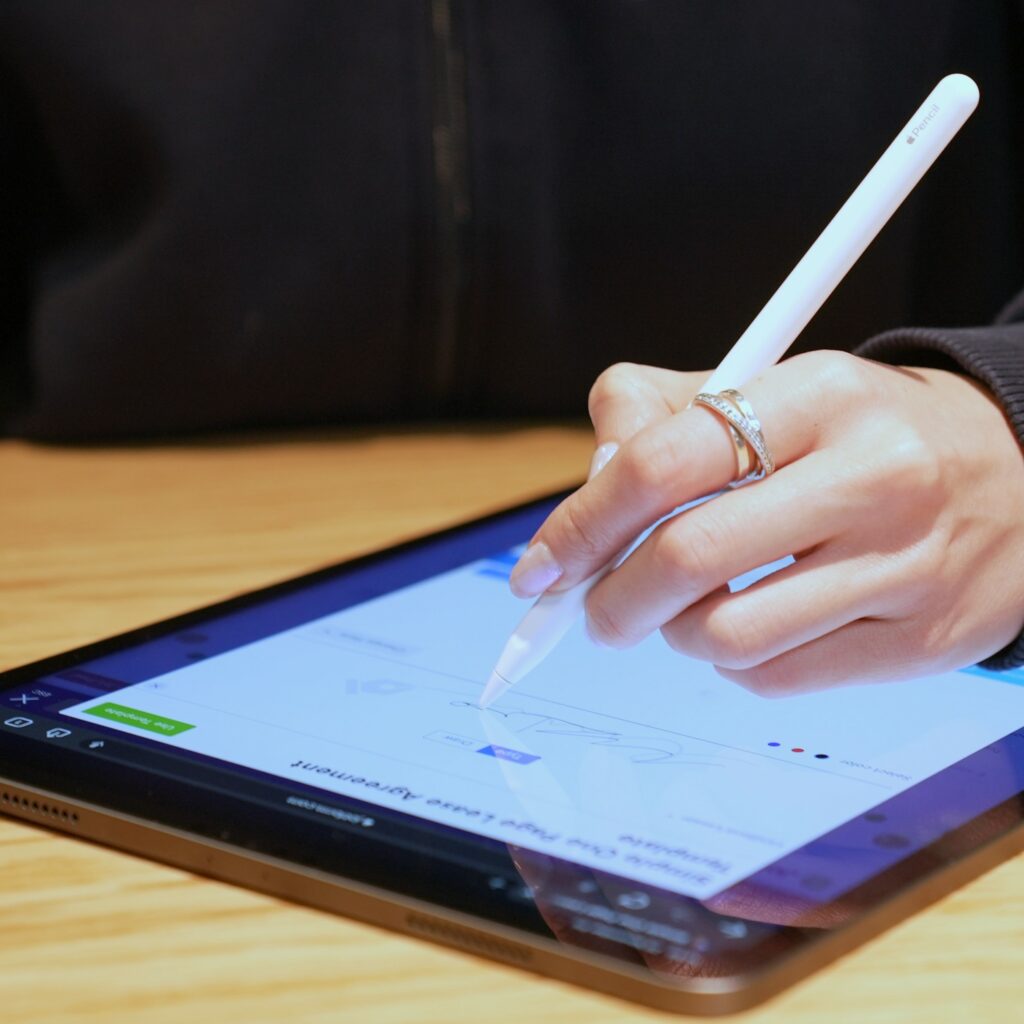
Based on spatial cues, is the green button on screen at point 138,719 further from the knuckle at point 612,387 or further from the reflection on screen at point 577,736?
the knuckle at point 612,387

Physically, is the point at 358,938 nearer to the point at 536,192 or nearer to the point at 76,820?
the point at 76,820

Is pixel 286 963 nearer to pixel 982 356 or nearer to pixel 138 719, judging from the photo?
pixel 138 719

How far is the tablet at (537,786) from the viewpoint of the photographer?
0.36 meters

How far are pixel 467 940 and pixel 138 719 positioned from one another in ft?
0.50

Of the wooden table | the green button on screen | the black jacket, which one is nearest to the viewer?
the wooden table

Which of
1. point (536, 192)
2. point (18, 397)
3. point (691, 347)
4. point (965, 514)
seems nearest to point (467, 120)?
point (536, 192)

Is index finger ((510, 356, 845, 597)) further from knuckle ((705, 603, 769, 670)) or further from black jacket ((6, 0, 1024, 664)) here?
black jacket ((6, 0, 1024, 664))

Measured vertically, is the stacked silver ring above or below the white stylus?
below

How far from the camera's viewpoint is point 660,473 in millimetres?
414

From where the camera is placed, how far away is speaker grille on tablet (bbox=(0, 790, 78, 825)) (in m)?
0.42

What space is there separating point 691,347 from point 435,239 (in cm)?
16

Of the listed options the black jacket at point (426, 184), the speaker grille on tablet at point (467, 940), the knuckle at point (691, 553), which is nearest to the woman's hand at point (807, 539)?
the knuckle at point (691, 553)

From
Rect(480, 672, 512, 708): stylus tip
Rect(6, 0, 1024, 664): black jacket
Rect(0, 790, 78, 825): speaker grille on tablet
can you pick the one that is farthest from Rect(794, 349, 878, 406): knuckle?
Rect(6, 0, 1024, 664): black jacket

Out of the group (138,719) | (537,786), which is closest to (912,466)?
(537,786)
